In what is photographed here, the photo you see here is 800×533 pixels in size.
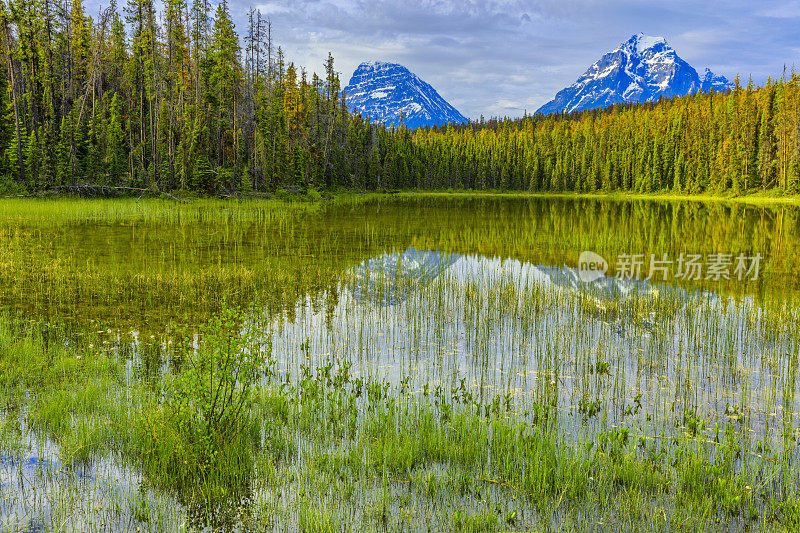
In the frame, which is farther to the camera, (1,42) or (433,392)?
(1,42)

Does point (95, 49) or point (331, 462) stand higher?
point (95, 49)

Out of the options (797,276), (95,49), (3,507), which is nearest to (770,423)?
(3,507)

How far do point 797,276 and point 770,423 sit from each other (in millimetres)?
12573

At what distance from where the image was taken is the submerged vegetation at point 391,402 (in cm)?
473

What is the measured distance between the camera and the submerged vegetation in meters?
4.73

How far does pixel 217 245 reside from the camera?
21.4 meters

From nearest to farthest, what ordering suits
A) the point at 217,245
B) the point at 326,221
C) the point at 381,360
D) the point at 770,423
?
1. the point at 770,423
2. the point at 381,360
3. the point at 217,245
4. the point at 326,221

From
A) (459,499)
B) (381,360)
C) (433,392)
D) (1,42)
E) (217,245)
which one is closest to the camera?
(459,499)

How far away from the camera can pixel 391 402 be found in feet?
22.4

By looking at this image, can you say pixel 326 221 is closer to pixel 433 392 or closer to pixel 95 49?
pixel 433 392

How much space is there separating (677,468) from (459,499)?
239 cm

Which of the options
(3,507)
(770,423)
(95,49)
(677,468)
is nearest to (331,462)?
(3,507)

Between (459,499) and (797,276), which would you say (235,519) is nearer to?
(459,499)

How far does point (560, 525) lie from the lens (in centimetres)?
449
